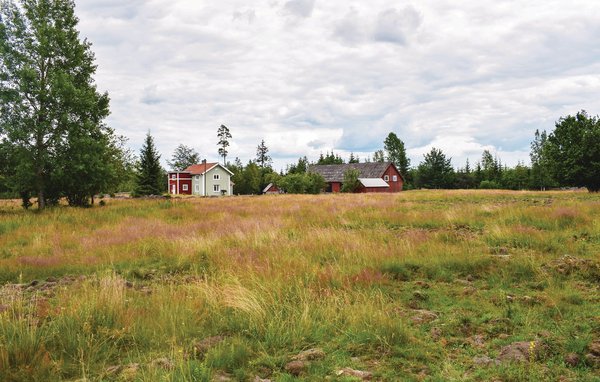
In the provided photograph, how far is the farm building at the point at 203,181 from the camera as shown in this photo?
70.3 meters

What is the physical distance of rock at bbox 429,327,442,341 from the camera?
505 centimetres

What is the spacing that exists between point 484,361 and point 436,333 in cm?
83

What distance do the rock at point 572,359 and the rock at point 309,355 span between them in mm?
2681

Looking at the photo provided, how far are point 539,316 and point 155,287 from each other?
6.38 m

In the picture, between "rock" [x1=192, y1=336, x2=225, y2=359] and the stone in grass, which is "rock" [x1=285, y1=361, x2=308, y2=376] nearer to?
the stone in grass

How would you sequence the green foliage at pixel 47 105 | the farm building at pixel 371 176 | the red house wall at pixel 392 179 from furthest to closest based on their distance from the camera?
1. the red house wall at pixel 392 179
2. the farm building at pixel 371 176
3. the green foliage at pixel 47 105

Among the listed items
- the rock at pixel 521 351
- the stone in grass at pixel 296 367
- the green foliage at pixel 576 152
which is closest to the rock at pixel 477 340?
the rock at pixel 521 351

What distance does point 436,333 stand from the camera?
5168 mm

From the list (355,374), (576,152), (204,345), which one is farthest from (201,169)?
(355,374)

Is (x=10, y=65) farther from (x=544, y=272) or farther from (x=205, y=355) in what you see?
(x=544, y=272)

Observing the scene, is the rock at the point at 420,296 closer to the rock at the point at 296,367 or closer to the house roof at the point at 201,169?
the rock at the point at 296,367

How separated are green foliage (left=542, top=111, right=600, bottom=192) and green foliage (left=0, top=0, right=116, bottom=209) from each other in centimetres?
3514

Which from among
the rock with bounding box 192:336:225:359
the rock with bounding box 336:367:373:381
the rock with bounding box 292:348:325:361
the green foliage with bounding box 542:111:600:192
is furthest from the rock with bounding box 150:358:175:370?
the green foliage with bounding box 542:111:600:192

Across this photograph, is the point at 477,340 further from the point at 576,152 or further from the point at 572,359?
the point at 576,152
